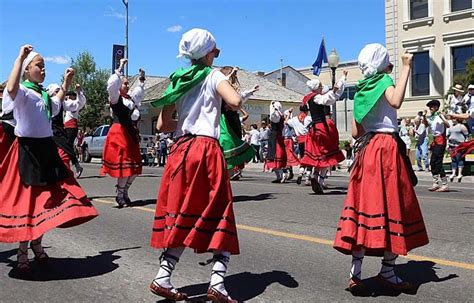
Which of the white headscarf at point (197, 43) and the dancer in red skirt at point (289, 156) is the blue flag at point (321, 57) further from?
the white headscarf at point (197, 43)

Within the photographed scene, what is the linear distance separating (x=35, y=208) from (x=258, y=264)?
2041 millimetres

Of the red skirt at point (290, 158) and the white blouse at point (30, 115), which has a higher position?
the white blouse at point (30, 115)

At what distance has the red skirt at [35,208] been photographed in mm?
5070

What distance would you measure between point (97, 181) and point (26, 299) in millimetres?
11339

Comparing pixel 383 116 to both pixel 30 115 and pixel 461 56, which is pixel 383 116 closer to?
pixel 30 115

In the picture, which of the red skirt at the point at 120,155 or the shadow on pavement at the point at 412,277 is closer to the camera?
the shadow on pavement at the point at 412,277

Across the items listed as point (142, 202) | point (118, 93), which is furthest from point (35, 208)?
point (142, 202)

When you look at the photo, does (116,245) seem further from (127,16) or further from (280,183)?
(127,16)

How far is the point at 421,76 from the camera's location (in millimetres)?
36438

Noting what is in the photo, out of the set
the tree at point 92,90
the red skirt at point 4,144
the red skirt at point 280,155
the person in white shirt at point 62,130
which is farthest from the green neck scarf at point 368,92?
the tree at point 92,90

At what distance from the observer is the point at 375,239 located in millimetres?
4480

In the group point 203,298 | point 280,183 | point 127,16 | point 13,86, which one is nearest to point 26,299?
point 203,298

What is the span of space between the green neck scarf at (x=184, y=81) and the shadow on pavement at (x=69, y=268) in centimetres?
184

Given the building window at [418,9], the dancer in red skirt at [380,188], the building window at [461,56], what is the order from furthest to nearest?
the building window at [418,9], the building window at [461,56], the dancer in red skirt at [380,188]
